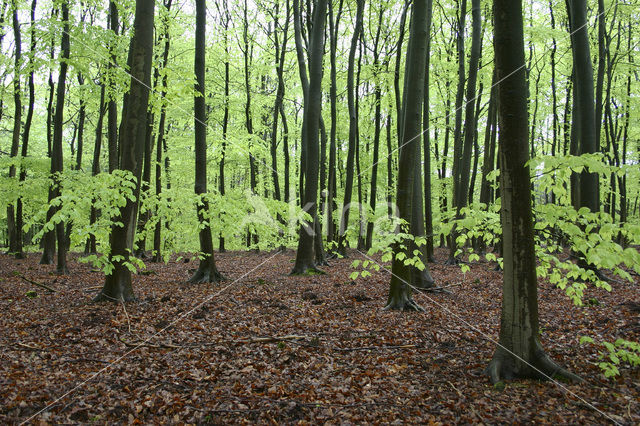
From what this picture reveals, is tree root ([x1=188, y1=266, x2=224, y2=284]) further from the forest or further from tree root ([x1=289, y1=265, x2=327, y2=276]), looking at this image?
tree root ([x1=289, y1=265, x2=327, y2=276])

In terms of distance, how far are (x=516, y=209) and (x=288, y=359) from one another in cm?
318

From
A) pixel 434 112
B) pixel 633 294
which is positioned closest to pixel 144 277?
pixel 633 294

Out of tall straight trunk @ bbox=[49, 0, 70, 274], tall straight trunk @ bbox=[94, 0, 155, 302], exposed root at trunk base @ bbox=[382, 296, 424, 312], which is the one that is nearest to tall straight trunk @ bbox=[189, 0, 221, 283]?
tall straight trunk @ bbox=[94, 0, 155, 302]

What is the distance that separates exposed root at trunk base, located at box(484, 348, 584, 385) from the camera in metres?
3.65

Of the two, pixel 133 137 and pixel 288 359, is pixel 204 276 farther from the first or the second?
pixel 288 359

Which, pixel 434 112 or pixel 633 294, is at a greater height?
pixel 434 112

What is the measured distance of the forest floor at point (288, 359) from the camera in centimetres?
330

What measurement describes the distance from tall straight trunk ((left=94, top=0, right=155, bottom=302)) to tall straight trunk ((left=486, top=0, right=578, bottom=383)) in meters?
6.12

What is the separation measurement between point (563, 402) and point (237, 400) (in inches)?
121

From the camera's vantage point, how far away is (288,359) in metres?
4.55

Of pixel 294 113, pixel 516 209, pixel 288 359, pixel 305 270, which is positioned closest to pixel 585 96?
pixel 516 209

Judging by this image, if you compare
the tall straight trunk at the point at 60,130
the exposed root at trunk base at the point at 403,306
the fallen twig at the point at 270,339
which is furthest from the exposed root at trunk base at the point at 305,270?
the tall straight trunk at the point at 60,130

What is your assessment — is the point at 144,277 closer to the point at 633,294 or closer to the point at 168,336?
the point at 168,336

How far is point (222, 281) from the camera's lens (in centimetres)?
942
